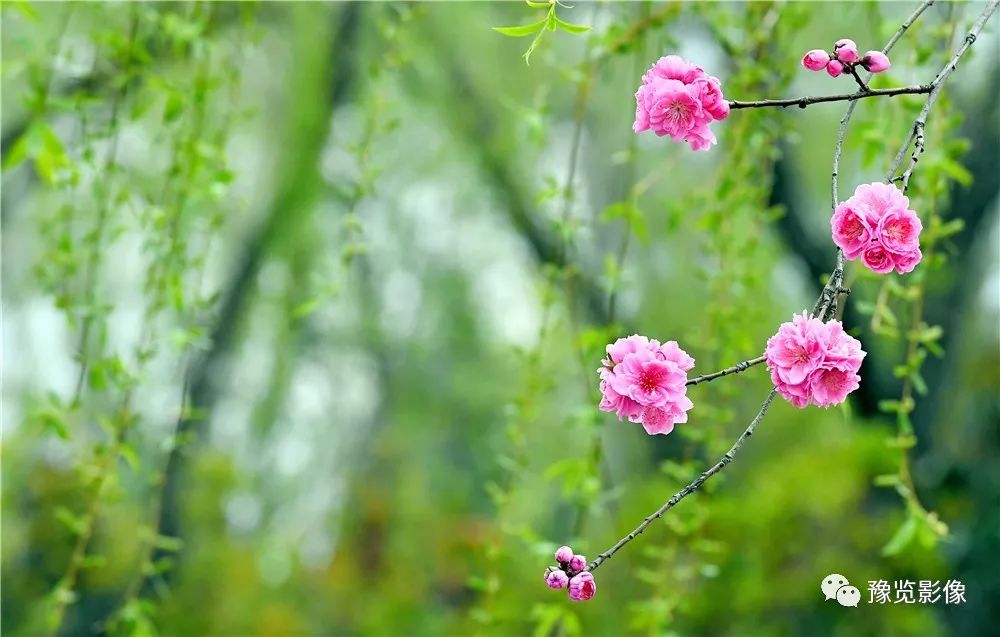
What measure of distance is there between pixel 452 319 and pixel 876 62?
3.79 metres

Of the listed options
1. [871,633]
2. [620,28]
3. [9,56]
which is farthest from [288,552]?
[620,28]

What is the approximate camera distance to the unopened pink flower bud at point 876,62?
604 mm

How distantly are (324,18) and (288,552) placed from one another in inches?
78.8

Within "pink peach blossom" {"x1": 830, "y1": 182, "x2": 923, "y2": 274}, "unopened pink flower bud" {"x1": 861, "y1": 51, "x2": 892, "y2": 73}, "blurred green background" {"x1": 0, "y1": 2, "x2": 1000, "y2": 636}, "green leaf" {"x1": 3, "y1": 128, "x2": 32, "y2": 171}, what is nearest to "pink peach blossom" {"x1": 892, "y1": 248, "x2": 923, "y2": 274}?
"pink peach blossom" {"x1": 830, "y1": 182, "x2": 923, "y2": 274}

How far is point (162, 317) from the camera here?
355cm

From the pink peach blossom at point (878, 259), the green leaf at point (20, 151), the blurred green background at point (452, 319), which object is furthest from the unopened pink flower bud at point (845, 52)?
the green leaf at point (20, 151)

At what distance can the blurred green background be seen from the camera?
1.17 meters

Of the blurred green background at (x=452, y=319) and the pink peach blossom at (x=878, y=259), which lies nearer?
the pink peach blossom at (x=878, y=259)

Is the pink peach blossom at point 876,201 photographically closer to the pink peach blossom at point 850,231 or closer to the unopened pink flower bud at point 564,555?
the pink peach blossom at point 850,231

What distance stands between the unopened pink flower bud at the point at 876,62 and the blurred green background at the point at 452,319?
0.25 m

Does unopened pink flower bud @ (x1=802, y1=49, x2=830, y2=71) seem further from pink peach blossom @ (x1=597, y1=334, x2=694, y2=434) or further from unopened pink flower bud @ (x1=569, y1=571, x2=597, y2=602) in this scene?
unopened pink flower bud @ (x1=569, y1=571, x2=597, y2=602)

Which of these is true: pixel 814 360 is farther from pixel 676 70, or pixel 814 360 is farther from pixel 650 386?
pixel 676 70

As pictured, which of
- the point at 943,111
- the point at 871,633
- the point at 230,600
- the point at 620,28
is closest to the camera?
the point at 943,111

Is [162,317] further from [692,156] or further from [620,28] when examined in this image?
[620,28]
